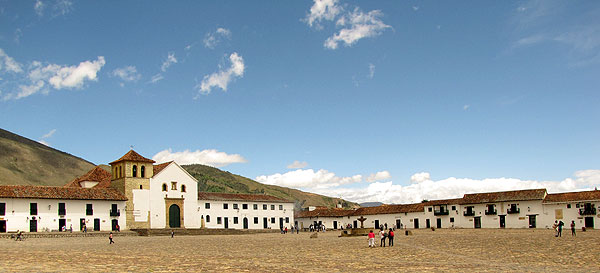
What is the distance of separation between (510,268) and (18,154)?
126 m

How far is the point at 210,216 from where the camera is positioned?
65.3 metres

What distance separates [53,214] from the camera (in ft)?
169

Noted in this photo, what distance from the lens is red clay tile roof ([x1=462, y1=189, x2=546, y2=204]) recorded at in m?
62.3

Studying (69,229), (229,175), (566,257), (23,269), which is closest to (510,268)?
(566,257)

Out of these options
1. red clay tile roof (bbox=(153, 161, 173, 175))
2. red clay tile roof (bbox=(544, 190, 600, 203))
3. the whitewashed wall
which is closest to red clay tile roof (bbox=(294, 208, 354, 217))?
red clay tile roof (bbox=(153, 161, 173, 175))

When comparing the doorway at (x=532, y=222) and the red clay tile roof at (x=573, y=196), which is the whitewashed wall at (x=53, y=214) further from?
the red clay tile roof at (x=573, y=196)

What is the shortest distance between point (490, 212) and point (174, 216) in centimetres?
3661

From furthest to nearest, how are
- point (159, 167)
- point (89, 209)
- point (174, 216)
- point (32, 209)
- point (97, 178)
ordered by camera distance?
1. point (97, 178)
2. point (159, 167)
3. point (174, 216)
4. point (89, 209)
5. point (32, 209)

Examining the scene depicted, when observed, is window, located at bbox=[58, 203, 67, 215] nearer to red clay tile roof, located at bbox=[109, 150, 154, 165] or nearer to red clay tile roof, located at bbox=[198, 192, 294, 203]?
red clay tile roof, located at bbox=[109, 150, 154, 165]

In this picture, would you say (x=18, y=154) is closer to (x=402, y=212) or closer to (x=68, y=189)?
(x=68, y=189)

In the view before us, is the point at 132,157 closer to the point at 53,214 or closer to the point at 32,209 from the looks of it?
the point at 53,214

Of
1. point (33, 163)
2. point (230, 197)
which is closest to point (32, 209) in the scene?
point (230, 197)

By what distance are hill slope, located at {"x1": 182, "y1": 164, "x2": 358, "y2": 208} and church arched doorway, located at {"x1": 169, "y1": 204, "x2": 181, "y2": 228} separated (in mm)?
71354

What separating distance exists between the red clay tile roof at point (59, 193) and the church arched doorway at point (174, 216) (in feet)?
19.9
